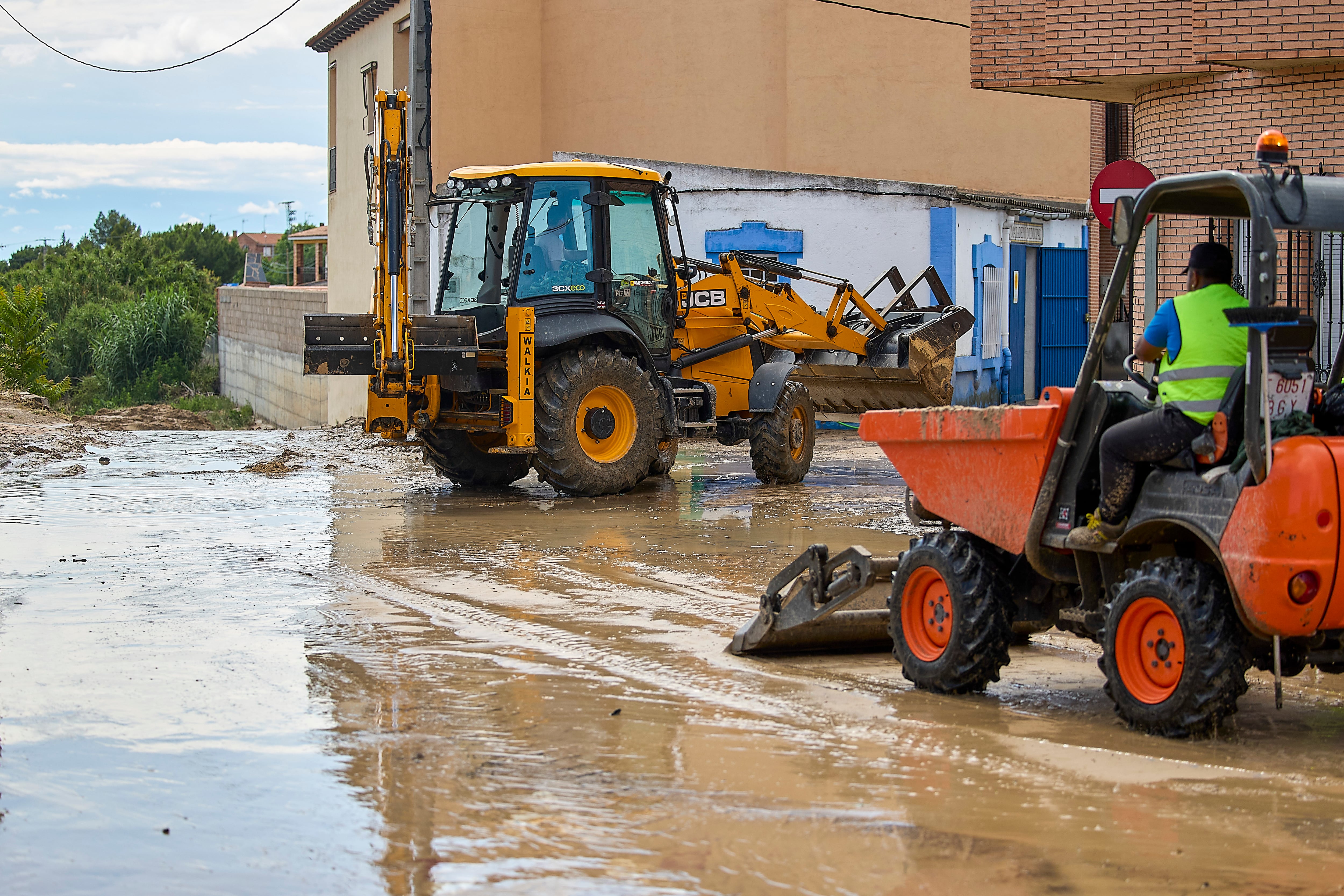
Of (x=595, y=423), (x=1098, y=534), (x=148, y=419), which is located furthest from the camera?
(x=148, y=419)

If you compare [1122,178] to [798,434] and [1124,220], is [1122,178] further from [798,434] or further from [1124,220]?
[1124,220]

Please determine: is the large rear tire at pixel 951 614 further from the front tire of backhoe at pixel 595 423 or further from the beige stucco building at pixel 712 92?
the beige stucco building at pixel 712 92

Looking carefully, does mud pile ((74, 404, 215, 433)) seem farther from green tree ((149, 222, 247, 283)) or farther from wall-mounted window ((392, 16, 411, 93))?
green tree ((149, 222, 247, 283))

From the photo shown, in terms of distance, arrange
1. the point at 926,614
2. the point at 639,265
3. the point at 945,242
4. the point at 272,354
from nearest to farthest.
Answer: the point at 926,614, the point at 639,265, the point at 945,242, the point at 272,354

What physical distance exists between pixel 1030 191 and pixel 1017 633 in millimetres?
22850

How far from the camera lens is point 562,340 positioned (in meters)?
12.6

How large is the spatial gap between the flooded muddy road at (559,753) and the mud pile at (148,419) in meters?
13.5

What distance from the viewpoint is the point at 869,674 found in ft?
21.2

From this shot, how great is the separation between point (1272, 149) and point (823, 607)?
2621 millimetres

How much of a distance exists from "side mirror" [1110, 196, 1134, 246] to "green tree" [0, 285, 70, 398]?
77.8ft

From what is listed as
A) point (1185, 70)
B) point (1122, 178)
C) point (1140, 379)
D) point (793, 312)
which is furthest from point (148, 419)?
point (1140, 379)

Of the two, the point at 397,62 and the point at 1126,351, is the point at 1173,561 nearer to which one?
the point at 1126,351

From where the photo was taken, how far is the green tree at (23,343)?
2636 centimetres

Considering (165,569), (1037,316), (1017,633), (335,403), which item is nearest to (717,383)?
(165,569)
